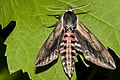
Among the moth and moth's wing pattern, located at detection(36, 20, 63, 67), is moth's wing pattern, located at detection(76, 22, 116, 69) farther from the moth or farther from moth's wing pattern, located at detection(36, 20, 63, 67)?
moth's wing pattern, located at detection(36, 20, 63, 67)

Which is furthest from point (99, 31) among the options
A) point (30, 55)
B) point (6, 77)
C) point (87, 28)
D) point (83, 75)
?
point (6, 77)

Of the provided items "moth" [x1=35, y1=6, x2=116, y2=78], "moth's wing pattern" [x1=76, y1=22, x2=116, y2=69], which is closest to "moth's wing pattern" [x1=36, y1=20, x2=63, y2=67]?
"moth" [x1=35, y1=6, x2=116, y2=78]

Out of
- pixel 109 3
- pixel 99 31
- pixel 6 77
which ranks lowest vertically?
pixel 6 77

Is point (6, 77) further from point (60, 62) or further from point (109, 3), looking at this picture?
point (109, 3)

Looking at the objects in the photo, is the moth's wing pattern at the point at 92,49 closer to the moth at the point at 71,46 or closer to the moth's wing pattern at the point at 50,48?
the moth at the point at 71,46

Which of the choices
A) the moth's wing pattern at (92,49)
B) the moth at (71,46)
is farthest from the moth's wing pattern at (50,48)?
the moth's wing pattern at (92,49)

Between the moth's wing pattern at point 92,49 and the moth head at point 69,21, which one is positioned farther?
the moth head at point 69,21
